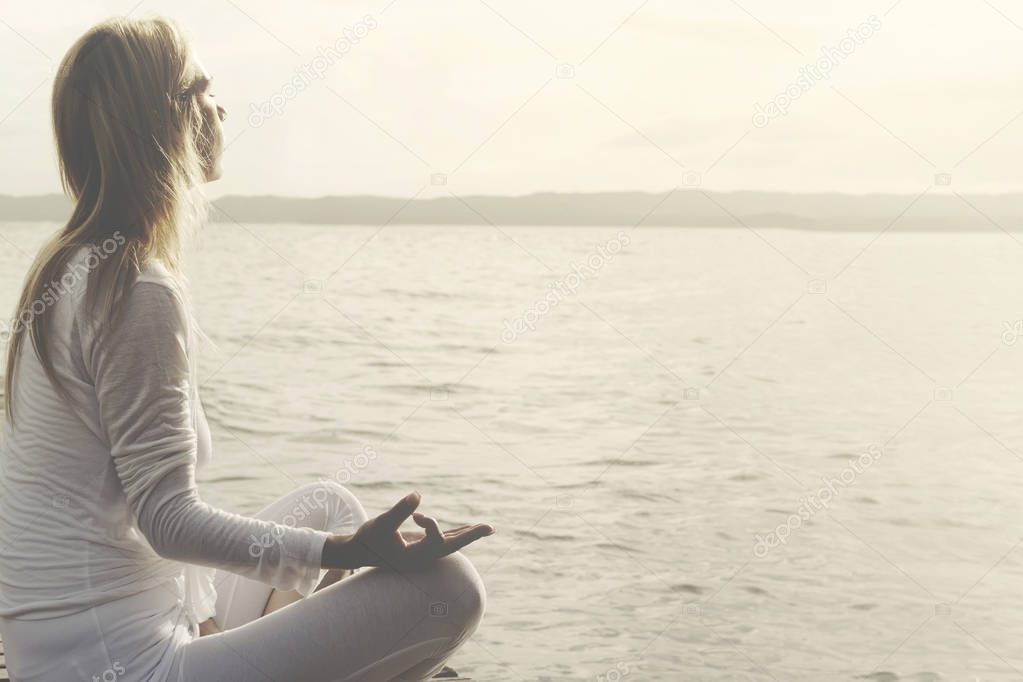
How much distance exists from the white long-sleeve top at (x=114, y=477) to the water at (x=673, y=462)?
44 cm

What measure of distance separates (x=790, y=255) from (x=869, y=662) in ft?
94.1

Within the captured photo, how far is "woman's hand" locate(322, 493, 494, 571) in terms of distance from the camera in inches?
61.9

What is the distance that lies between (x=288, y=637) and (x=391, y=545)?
0.19 m

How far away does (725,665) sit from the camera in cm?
393

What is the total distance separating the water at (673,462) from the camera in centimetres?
425

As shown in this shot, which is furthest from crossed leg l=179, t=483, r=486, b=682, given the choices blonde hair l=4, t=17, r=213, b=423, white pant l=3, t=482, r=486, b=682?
blonde hair l=4, t=17, r=213, b=423

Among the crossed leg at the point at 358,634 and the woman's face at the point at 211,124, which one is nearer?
the crossed leg at the point at 358,634

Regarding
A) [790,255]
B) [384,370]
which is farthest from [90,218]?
[790,255]

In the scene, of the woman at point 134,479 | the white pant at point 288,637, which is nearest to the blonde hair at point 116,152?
the woman at point 134,479

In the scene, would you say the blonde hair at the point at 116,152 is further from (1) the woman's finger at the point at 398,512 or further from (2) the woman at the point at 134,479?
(1) the woman's finger at the point at 398,512

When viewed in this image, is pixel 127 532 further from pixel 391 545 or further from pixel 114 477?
pixel 391 545

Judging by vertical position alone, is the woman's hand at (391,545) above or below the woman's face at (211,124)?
below

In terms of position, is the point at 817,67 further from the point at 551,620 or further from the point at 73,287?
the point at 73,287

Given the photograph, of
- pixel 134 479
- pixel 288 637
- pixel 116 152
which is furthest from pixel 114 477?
pixel 116 152
